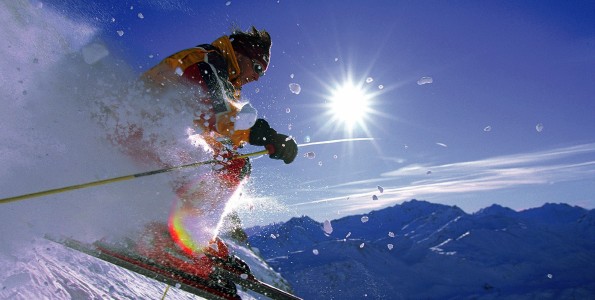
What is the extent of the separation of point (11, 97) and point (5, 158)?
714 millimetres

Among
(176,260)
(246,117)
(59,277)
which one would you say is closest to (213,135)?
(246,117)

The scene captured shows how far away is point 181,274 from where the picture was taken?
4.79 metres

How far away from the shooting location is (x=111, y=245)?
4578 millimetres

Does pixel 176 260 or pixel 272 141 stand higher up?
pixel 272 141

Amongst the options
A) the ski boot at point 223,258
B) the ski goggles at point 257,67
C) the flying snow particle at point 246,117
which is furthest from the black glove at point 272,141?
the ski boot at point 223,258

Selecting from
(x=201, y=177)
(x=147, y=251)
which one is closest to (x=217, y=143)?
(x=201, y=177)

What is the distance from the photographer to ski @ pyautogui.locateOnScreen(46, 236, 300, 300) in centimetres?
441

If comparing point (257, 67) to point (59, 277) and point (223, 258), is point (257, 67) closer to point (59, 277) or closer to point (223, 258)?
point (223, 258)

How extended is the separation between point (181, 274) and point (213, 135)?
1.81 meters

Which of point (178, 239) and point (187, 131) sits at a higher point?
point (187, 131)

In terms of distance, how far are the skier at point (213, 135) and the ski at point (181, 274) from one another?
12 cm

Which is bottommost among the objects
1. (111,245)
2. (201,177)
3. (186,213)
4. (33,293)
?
(33,293)

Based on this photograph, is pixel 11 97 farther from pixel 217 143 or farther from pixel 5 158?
pixel 217 143

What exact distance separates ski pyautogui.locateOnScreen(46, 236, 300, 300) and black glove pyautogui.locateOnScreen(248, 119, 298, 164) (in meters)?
1.98
